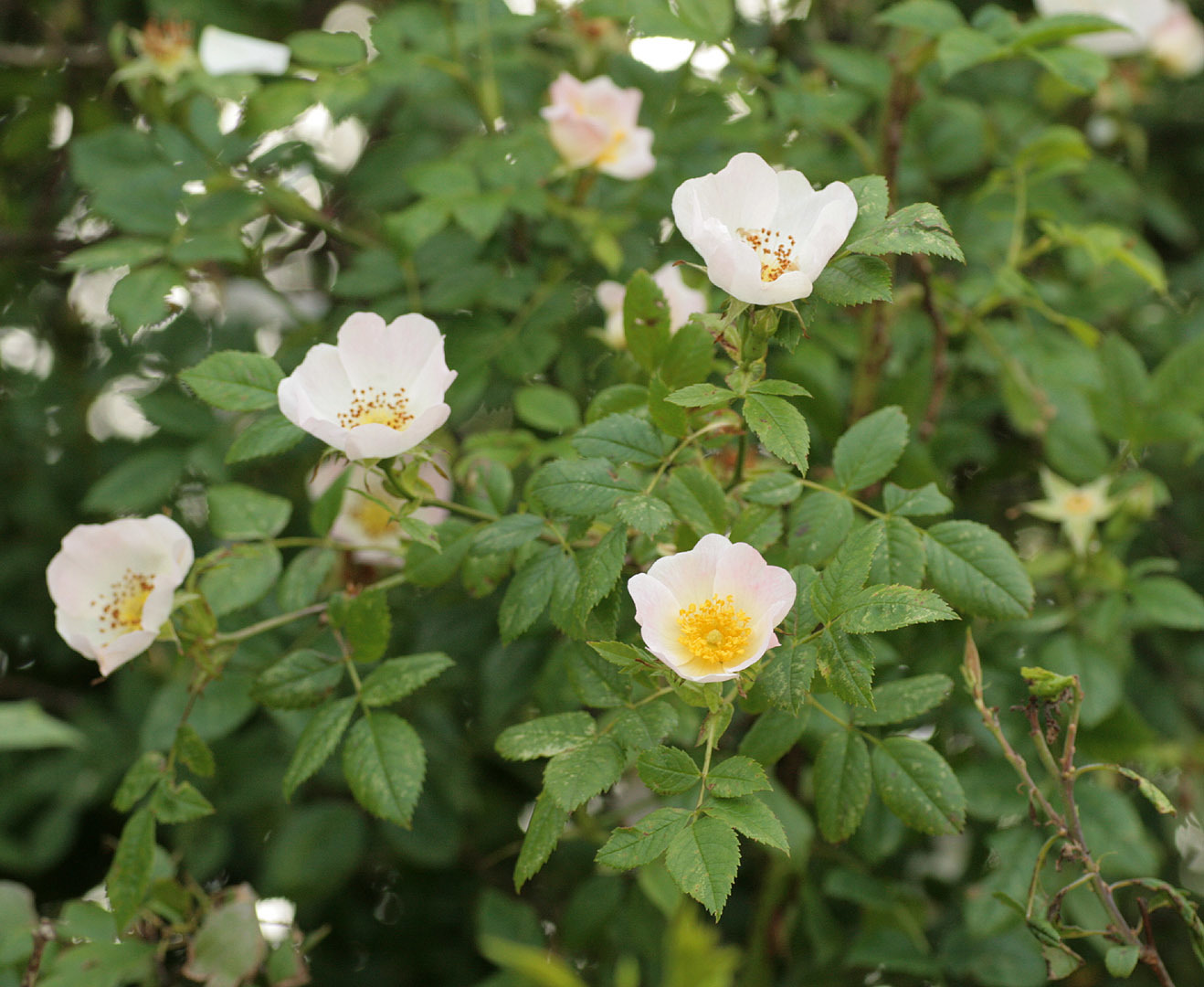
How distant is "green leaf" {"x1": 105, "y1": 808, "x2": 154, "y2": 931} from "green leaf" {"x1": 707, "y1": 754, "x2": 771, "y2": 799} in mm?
460

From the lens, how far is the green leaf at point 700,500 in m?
0.73

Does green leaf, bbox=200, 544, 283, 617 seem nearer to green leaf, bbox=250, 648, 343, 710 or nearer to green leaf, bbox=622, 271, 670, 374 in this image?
green leaf, bbox=250, 648, 343, 710

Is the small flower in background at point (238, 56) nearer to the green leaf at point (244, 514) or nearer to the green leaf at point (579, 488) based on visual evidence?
the green leaf at point (244, 514)

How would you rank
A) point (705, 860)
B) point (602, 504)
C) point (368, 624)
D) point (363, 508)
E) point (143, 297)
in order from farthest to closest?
1. point (363, 508)
2. point (143, 297)
3. point (368, 624)
4. point (602, 504)
5. point (705, 860)

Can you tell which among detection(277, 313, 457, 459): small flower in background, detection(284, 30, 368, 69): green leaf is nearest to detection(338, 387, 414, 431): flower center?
detection(277, 313, 457, 459): small flower in background

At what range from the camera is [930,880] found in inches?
50.0

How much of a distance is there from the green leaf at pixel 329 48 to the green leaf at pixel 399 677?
2.42 feet

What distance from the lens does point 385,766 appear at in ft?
2.53

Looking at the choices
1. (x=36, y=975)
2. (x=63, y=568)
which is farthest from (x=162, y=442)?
(x=36, y=975)

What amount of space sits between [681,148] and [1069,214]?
0.55 m

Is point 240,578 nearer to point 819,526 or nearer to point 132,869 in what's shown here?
point 132,869

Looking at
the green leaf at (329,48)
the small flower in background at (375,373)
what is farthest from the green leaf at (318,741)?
the green leaf at (329,48)

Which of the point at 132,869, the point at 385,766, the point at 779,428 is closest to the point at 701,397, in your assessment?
the point at 779,428

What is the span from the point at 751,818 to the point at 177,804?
1.54ft
